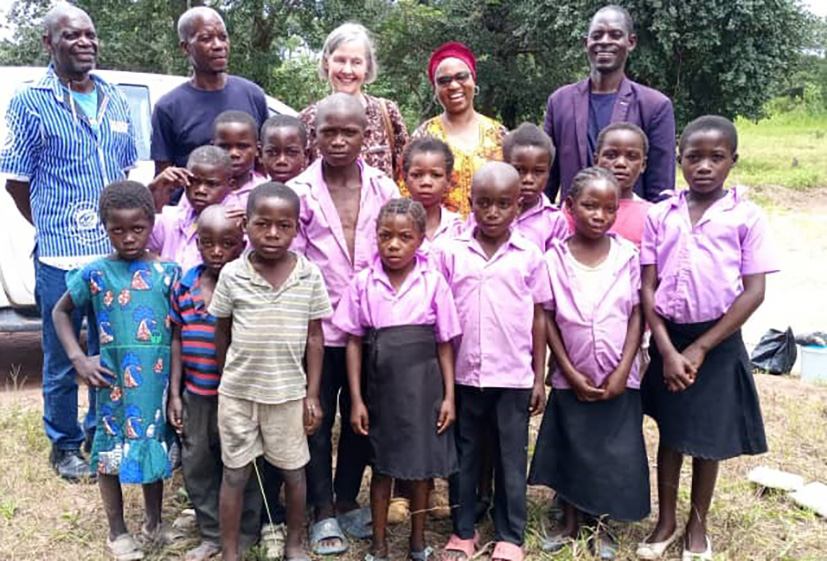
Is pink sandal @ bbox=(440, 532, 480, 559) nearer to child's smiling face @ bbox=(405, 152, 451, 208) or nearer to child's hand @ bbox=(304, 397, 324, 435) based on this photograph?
child's hand @ bbox=(304, 397, 324, 435)

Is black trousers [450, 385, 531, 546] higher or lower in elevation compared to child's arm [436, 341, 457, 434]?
lower

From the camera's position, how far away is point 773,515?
11.0 ft

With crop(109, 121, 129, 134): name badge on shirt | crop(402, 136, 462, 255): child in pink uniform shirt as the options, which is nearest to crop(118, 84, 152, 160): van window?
crop(109, 121, 129, 134): name badge on shirt

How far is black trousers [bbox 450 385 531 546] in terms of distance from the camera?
2857 millimetres

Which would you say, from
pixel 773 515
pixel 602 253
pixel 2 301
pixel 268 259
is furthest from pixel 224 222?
pixel 2 301

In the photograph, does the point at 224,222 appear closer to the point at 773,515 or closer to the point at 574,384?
the point at 574,384

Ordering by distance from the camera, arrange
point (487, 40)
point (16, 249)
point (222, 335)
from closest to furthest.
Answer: point (222, 335), point (16, 249), point (487, 40)

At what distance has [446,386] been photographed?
9.18 feet

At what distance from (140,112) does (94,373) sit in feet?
9.86

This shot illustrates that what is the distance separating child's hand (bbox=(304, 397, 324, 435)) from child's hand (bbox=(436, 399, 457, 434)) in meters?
0.43

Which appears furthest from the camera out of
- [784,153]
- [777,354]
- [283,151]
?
[784,153]

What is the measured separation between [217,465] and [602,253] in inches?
65.1

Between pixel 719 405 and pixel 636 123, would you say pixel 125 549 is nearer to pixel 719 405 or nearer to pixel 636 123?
pixel 719 405

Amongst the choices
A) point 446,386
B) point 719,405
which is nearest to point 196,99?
point 446,386
